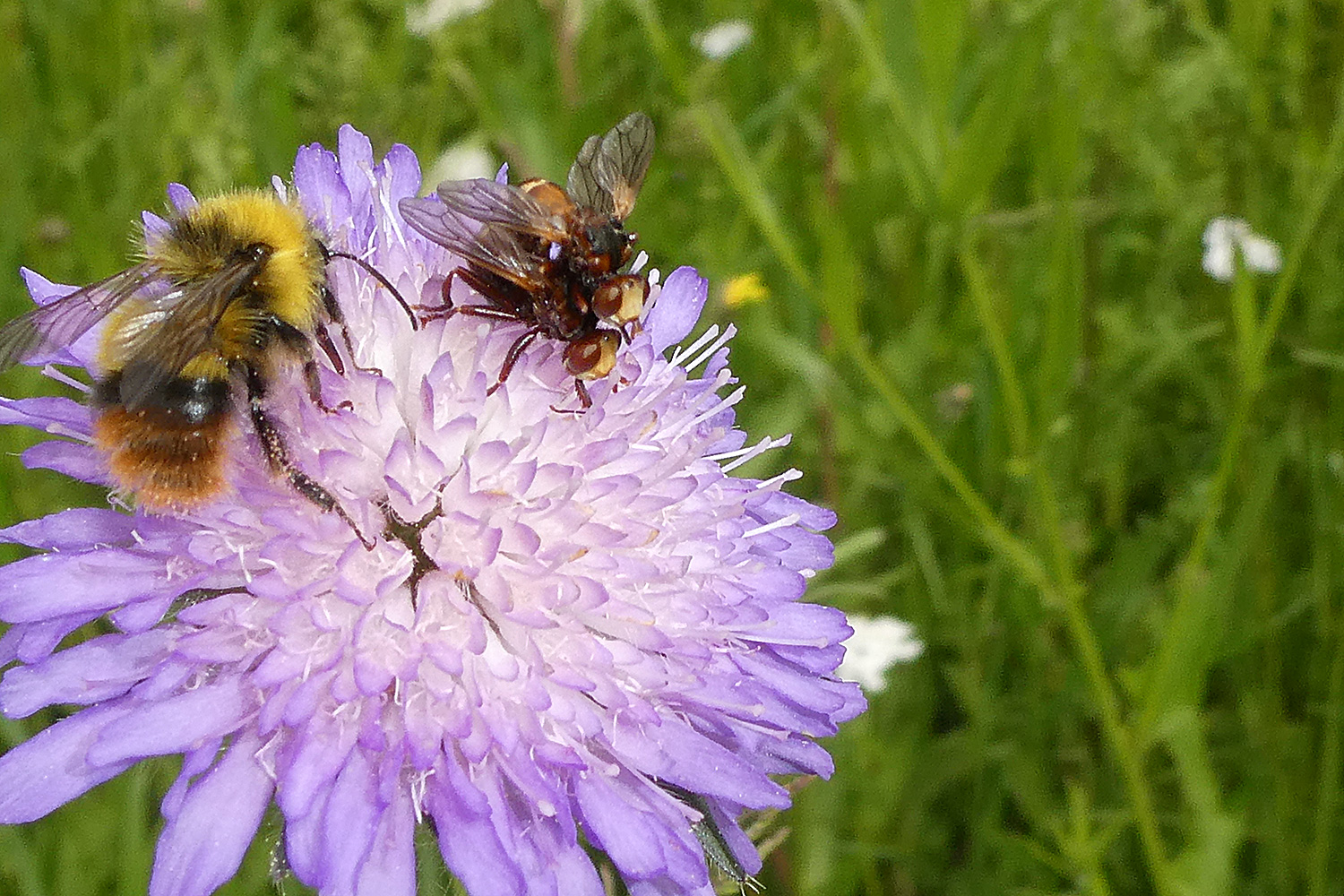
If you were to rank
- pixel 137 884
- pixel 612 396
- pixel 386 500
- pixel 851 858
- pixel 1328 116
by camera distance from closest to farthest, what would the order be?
pixel 386 500, pixel 612 396, pixel 137 884, pixel 851 858, pixel 1328 116

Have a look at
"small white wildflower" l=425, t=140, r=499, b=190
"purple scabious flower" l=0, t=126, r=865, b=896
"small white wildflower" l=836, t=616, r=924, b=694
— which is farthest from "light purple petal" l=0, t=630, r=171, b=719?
"small white wildflower" l=425, t=140, r=499, b=190

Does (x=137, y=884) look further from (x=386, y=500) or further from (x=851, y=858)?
(x=851, y=858)

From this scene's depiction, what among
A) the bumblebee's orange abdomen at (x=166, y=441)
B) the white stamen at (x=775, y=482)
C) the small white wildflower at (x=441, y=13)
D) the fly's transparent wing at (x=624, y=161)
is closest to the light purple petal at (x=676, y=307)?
the fly's transparent wing at (x=624, y=161)

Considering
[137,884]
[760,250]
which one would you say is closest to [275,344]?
[137,884]

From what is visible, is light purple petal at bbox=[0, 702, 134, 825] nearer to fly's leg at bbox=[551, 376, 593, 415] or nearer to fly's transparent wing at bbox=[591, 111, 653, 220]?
fly's leg at bbox=[551, 376, 593, 415]

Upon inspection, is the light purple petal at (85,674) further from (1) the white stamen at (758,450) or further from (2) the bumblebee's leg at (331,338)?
(1) the white stamen at (758,450)

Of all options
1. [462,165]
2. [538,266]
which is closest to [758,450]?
[538,266]

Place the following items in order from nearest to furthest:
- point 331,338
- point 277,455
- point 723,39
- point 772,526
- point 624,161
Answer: point 277,455 → point 331,338 → point 772,526 → point 624,161 → point 723,39

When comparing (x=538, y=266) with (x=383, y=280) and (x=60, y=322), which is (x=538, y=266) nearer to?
(x=383, y=280)
